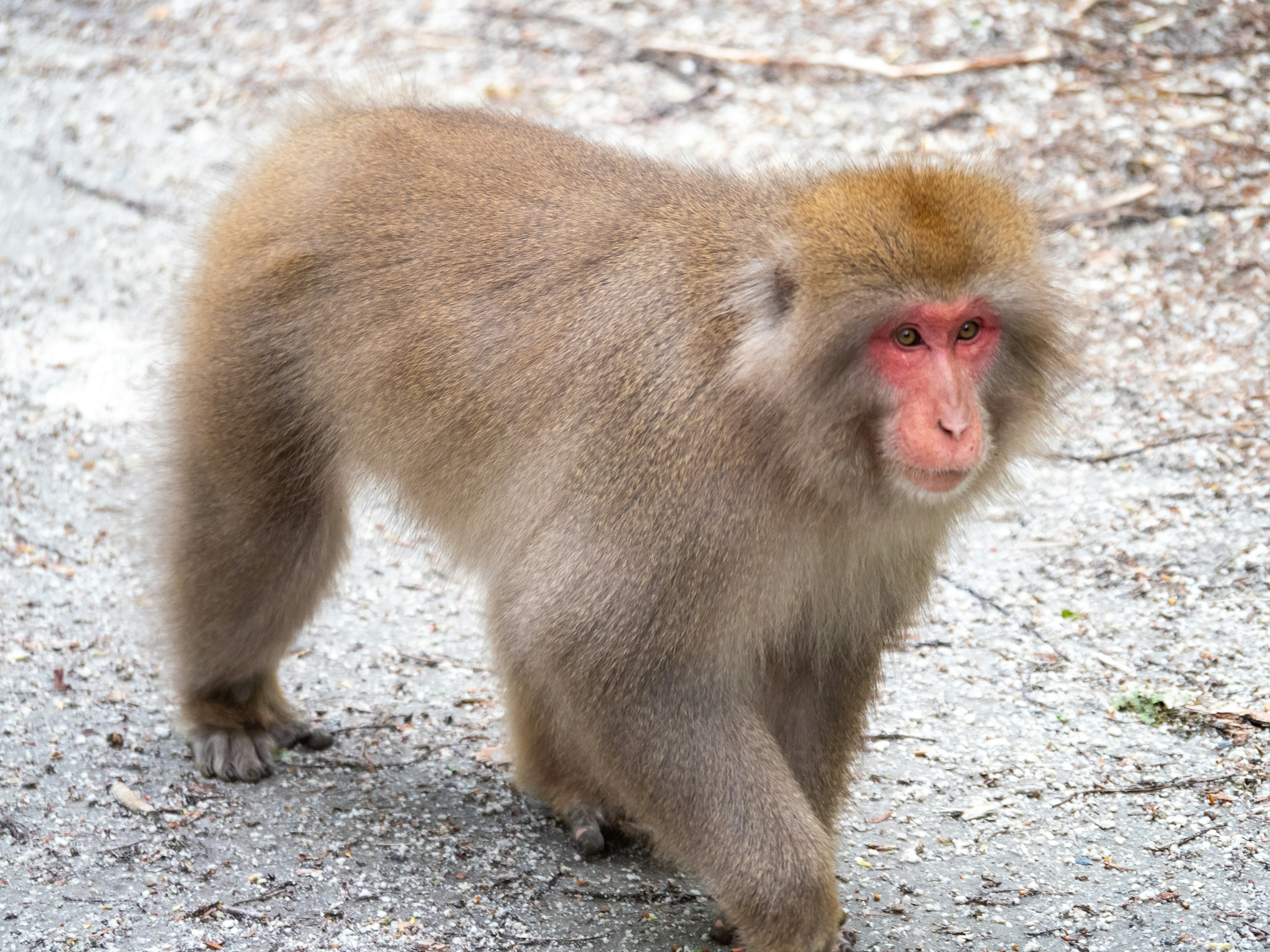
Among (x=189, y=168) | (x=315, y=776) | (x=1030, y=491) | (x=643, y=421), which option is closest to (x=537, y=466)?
(x=643, y=421)

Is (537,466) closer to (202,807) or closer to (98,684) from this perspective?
(202,807)

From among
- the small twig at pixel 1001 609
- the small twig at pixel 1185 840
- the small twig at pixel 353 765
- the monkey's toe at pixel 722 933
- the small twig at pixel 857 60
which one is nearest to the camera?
the monkey's toe at pixel 722 933

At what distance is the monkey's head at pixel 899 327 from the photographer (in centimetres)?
289

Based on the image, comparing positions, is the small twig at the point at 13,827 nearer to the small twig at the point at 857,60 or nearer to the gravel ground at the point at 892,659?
the gravel ground at the point at 892,659

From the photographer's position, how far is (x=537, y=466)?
3.38m

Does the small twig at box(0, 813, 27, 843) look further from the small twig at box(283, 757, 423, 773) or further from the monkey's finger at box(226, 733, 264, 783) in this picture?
the small twig at box(283, 757, 423, 773)

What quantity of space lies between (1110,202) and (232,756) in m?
4.89

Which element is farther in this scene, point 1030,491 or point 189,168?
point 189,168

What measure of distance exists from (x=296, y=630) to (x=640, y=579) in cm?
155

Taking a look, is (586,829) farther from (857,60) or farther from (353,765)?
(857,60)

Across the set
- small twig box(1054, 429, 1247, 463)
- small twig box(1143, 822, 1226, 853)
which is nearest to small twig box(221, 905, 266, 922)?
small twig box(1143, 822, 1226, 853)

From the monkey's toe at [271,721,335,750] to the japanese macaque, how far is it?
0.50 m

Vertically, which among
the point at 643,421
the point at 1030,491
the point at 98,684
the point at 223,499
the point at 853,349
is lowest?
the point at 1030,491

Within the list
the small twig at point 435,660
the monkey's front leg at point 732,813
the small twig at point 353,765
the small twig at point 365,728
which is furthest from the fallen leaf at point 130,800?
the monkey's front leg at point 732,813
